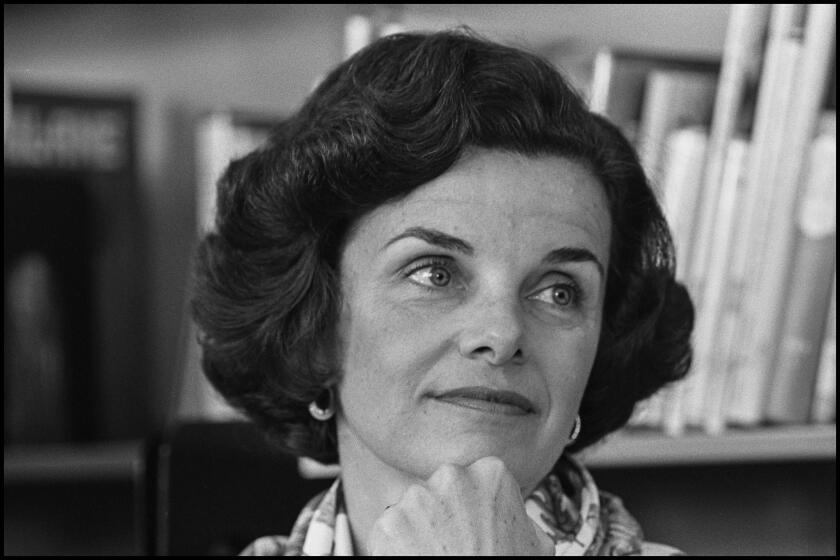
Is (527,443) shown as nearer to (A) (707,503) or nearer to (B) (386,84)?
(B) (386,84)

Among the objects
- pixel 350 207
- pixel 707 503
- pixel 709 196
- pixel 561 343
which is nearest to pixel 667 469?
pixel 707 503

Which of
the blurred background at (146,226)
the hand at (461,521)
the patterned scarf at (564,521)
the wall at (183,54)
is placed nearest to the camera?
the hand at (461,521)

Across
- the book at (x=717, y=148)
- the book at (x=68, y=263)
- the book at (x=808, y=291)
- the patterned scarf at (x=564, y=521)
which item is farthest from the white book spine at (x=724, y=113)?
the book at (x=68, y=263)

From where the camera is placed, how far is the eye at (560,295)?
848 mm

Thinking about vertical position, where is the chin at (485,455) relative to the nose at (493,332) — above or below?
below

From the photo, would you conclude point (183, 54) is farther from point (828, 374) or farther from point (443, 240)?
point (828, 374)

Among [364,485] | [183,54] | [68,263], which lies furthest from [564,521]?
[183,54]

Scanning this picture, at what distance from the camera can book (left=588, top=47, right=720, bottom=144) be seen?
47.1 inches

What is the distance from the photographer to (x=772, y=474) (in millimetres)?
1432

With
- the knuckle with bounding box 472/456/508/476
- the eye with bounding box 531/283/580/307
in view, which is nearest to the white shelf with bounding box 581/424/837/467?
the eye with bounding box 531/283/580/307

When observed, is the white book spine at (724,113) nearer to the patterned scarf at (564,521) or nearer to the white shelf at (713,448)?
the white shelf at (713,448)

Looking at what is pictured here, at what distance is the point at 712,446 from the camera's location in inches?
47.6

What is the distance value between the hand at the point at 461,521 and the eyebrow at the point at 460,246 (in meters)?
0.19

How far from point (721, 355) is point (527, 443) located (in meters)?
0.50
